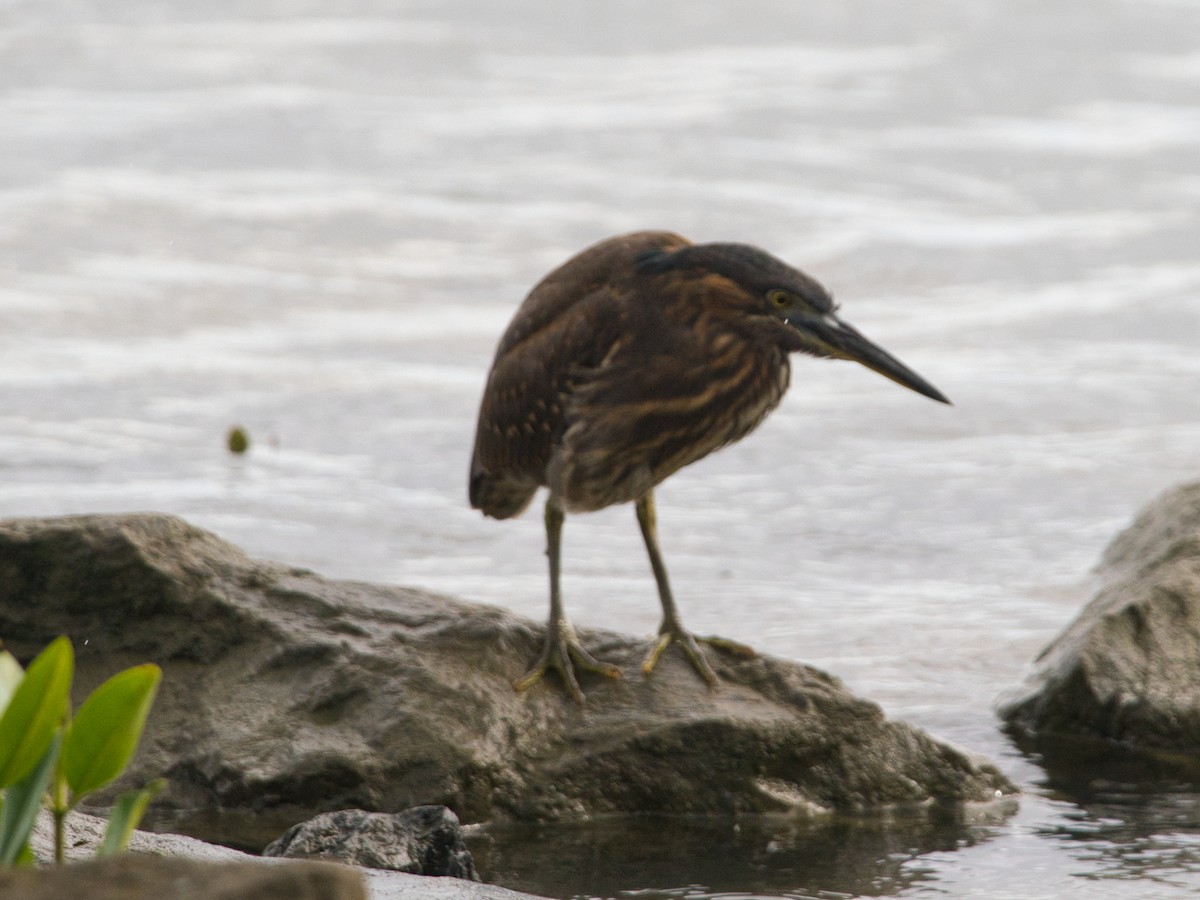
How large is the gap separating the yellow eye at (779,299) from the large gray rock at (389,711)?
3.11ft

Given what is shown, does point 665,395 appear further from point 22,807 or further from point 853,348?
point 22,807

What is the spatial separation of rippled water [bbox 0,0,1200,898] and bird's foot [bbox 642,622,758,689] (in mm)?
528

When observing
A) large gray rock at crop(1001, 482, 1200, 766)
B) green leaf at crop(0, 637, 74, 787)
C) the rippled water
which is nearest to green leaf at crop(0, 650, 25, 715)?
green leaf at crop(0, 637, 74, 787)

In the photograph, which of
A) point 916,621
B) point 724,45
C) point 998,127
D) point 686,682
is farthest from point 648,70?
point 686,682

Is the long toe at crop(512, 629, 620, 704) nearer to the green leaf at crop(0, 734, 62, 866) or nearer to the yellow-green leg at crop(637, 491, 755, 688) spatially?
the yellow-green leg at crop(637, 491, 755, 688)

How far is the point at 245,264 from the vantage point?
11.1 metres

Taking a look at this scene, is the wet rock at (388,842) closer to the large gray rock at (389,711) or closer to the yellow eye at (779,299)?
the large gray rock at (389,711)

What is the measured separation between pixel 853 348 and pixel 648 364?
0.50m

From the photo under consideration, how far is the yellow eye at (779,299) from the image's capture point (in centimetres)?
475

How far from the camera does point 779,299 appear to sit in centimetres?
476

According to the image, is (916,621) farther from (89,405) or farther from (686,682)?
(89,405)

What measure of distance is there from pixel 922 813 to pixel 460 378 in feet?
16.5

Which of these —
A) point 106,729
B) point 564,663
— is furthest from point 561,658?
point 106,729

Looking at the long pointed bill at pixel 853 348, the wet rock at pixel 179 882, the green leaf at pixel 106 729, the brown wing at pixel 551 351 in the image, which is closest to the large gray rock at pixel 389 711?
the brown wing at pixel 551 351
